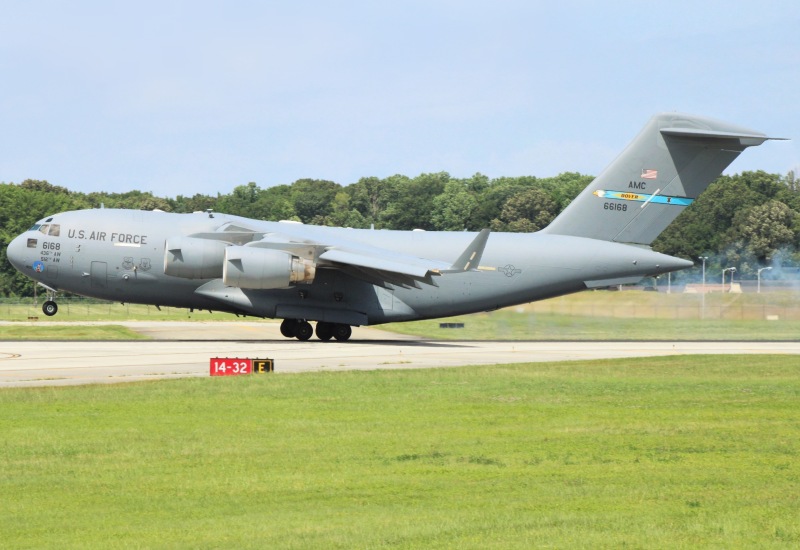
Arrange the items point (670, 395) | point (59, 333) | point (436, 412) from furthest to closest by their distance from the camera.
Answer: point (59, 333) → point (670, 395) → point (436, 412)

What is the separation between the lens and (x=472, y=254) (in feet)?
110

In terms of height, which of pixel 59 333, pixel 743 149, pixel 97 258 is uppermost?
pixel 743 149

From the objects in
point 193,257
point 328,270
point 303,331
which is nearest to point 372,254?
point 328,270

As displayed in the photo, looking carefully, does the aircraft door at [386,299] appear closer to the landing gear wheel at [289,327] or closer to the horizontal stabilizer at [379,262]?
the horizontal stabilizer at [379,262]

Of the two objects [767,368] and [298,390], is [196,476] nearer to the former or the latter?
[298,390]

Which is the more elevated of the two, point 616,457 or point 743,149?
point 743,149

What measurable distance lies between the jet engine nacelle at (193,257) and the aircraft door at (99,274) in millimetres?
2514

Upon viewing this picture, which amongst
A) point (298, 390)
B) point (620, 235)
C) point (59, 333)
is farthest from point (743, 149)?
point (59, 333)

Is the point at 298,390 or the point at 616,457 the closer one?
the point at 616,457

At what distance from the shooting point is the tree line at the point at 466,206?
9019 cm

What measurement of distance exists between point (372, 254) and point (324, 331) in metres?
3.94

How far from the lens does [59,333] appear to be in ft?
139

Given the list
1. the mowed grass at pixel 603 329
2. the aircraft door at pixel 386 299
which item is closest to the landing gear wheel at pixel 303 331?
the aircraft door at pixel 386 299

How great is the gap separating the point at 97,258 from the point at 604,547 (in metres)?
29.2
